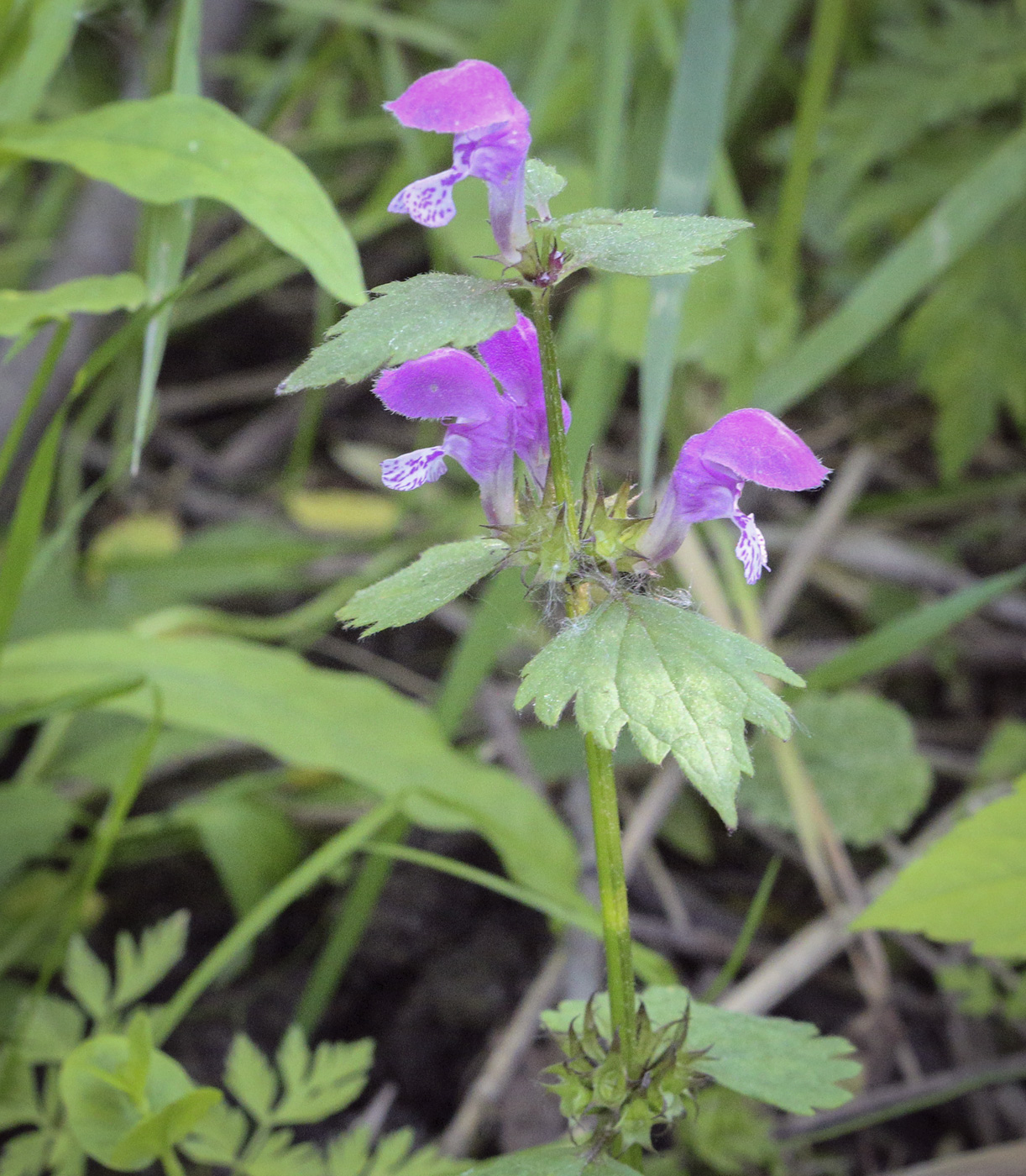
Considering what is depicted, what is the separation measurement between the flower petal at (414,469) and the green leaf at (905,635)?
0.81 meters

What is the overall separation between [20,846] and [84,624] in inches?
21.1

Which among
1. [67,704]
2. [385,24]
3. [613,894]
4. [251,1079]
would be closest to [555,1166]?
[613,894]

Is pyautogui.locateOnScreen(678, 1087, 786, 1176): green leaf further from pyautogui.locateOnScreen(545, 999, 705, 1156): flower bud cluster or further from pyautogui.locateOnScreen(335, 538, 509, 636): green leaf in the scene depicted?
pyautogui.locateOnScreen(335, 538, 509, 636): green leaf

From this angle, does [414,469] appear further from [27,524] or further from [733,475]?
[27,524]

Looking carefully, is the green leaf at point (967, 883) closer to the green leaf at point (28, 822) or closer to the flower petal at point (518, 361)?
the flower petal at point (518, 361)

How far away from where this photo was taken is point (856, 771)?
5.05 feet

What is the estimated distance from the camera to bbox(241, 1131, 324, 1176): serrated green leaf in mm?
970

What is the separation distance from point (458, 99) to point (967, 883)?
31.5 inches

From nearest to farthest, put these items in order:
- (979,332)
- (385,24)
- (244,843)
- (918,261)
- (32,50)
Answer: (32,50) → (244,843) → (918,261) → (979,332) → (385,24)

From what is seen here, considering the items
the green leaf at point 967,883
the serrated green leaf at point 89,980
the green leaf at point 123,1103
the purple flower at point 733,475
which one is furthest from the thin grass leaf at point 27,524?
the green leaf at point 967,883

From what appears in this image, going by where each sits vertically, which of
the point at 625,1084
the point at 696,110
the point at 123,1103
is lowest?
the point at 123,1103

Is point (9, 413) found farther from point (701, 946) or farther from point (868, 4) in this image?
point (868, 4)

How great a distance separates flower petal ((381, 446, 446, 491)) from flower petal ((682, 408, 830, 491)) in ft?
0.62

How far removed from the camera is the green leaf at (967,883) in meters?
1.00
